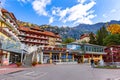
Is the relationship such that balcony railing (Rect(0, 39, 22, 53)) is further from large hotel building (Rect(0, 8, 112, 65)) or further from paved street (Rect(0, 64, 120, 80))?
paved street (Rect(0, 64, 120, 80))

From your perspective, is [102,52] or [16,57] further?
[102,52]

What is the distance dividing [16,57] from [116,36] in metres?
40.6

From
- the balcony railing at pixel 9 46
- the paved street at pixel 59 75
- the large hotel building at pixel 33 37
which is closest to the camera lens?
the paved street at pixel 59 75

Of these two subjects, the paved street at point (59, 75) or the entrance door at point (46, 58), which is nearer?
the paved street at point (59, 75)

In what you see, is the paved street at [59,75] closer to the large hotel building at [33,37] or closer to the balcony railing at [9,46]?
the balcony railing at [9,46]

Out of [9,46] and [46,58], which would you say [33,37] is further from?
[9,46]

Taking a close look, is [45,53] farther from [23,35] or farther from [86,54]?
[23,35]

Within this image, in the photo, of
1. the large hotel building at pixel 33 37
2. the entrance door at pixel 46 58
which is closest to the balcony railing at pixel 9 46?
the entrance door at pixel 46 58

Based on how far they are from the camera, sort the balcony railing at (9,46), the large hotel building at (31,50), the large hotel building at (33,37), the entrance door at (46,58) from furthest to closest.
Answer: the large hotel building at (33,37)
the entrance door at (46,58)
the large hotel building at (31,50)
the balcony railing at (9,46)

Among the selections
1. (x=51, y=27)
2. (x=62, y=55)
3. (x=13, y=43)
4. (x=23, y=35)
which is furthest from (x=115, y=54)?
(x=51, y=27)

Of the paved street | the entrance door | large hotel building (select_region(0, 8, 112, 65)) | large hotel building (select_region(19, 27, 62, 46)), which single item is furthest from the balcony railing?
large hotel building (select_region(19, 27, 62, 46))

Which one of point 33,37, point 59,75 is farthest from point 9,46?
point 33,37

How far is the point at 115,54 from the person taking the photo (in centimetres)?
5806

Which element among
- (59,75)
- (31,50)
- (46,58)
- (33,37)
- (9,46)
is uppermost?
(33,37)
